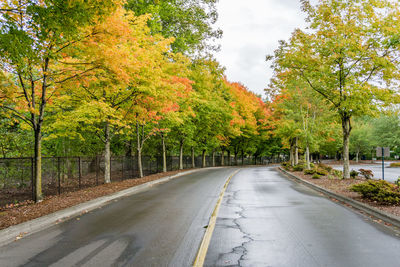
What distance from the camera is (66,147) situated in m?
21.4

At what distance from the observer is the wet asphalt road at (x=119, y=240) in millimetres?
5215

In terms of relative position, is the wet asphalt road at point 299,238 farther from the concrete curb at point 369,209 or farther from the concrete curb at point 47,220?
the concrete curb at point 47,220

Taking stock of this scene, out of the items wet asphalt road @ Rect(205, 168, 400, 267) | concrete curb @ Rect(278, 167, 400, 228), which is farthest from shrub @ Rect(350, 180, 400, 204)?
wet asphalt road @ Rect(205, 168, 400, 267)

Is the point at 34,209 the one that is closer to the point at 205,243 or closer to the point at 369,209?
the point at 205,243

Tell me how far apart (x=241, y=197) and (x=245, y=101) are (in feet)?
113

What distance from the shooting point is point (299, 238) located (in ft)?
21.1

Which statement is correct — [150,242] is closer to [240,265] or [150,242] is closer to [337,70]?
[240,265]

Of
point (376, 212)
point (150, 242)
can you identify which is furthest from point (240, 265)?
point (376, 212)

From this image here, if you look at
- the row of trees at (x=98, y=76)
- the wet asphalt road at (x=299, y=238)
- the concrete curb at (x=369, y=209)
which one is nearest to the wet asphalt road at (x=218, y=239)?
the wet asphalt road at (x=299, y=238)

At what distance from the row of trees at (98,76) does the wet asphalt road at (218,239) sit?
14.0 feet

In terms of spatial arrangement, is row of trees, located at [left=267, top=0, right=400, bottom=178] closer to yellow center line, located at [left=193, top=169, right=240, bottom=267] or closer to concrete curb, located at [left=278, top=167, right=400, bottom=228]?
concrete curb, located at [left=278, top=167, right=400, bottom=228]

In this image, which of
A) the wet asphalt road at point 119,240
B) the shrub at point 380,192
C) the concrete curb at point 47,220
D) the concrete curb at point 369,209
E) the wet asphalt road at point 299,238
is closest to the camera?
the wet asphalt road at point 299,238

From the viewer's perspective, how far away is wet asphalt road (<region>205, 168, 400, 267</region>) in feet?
16.8

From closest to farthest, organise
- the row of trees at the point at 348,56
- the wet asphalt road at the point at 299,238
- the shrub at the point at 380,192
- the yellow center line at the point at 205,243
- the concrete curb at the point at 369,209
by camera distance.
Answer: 1. the yellow center line at the point at 205,243
2. the wet asphalt road at the point at 299,238
3. the concrete curb at the point at 369,209
4. the shrub at the point at 380,192
5. the row of trees at the point at 348,56
